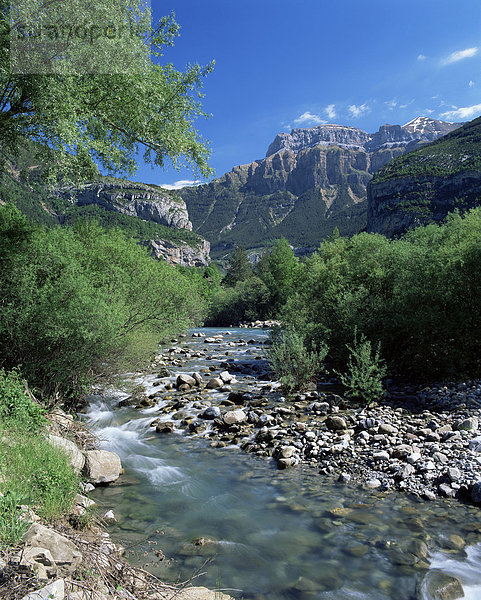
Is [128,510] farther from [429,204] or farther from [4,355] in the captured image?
[429,204]

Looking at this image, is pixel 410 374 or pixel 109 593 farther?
pixel 410 374

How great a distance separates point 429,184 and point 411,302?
131097mm

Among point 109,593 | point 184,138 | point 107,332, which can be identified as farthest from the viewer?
point 107,332

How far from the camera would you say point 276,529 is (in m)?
6.32

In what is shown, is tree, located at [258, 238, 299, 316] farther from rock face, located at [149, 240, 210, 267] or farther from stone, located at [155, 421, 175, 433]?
rock face, located at [149, 240, 210, 267]

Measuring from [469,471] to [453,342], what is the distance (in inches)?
292

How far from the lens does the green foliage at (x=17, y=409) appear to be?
725cm

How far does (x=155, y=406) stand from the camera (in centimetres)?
1406

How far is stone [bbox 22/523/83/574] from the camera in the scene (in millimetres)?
3658

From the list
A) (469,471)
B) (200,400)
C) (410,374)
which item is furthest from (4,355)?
(410,374)

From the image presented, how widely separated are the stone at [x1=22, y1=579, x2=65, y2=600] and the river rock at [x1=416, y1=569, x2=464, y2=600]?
4.44m

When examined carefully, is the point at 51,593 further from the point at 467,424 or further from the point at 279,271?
Answer: the point at 279,271

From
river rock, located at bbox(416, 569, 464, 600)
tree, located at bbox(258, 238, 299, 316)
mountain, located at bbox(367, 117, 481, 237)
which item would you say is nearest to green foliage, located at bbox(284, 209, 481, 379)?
river rock, located at bbox(416, 569, 464, 600)

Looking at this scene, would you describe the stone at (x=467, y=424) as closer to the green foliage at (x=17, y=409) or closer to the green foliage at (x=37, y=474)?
the green foliage at (x=37, y=474)
